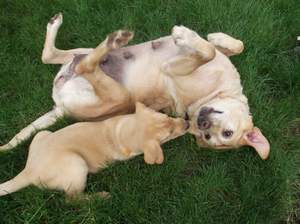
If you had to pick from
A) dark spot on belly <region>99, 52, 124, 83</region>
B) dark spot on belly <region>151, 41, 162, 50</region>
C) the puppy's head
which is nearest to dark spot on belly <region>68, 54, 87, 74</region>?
dark spot on belly <region>99, 52, 124, 83</region>

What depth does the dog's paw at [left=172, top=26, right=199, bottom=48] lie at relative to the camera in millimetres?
4266

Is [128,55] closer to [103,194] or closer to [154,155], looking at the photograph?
[154,155]

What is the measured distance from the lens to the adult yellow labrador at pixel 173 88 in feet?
14.1

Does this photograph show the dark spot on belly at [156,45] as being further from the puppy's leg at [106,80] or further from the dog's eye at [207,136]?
the dog's eye at [207,136]

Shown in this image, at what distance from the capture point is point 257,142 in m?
4.28

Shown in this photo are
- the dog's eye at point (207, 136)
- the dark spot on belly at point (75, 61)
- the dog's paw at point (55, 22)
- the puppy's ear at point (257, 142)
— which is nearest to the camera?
the puppy's ear at point (257, 142)

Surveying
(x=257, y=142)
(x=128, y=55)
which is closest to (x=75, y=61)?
(x=128, y=55)

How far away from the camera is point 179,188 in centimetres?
442

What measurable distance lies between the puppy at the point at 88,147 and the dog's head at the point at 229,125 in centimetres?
19

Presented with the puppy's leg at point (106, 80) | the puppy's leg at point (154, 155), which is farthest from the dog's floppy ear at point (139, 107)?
the puppy's leg at point (154, 155)

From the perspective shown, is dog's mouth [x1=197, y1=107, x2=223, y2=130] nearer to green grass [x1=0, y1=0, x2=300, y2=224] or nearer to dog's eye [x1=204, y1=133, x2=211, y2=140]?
dog's eye [x1=204, y1=133, x2=211, y2=140]

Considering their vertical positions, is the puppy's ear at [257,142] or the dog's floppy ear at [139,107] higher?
the dog's floppy ear at [139,107]

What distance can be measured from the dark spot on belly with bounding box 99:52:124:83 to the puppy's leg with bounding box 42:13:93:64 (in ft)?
1.00

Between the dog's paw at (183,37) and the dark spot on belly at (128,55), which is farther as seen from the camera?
the dark spot on belly at (128,55)
